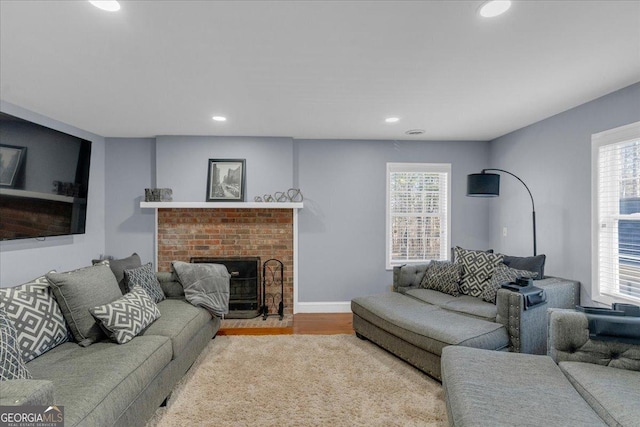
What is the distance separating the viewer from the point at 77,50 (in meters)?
2.03

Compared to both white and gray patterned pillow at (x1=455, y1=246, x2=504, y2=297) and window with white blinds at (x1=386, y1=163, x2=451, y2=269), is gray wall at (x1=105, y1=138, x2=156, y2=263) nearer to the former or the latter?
window with white blinds at (x1=386, y1=163, x2=451, y2=269)

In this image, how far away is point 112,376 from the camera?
66.2 inches

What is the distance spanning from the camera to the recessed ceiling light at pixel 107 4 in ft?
5.08

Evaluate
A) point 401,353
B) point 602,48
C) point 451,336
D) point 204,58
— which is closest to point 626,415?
point 451,336

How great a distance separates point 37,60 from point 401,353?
3.47 metres

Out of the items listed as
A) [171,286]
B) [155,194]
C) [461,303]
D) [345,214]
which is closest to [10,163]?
[155,194]

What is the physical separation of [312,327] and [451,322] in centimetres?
172

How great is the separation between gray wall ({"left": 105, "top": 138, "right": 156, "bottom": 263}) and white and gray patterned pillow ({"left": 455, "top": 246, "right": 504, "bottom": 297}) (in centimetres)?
386

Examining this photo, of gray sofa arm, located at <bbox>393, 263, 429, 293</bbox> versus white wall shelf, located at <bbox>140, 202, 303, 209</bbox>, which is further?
white wall shelf, located at <bbox>140, 202, 303, 209</bbox>

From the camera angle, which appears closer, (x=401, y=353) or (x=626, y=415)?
(x=626, y=415)

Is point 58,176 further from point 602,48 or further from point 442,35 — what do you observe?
point 602,48

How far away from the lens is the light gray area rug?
2.11 meters

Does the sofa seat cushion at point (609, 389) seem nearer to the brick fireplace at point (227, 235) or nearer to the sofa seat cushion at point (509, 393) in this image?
the sofa seat cushion at point (509, 393)

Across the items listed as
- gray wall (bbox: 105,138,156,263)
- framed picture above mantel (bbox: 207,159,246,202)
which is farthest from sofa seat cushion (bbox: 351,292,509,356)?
gray wall (bbox: 105,138,156,263)
